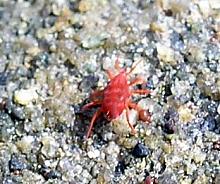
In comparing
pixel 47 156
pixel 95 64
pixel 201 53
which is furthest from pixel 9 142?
pixel 201 53

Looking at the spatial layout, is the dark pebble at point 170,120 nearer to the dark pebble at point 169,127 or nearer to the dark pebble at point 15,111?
the dark pebble at point 169,127

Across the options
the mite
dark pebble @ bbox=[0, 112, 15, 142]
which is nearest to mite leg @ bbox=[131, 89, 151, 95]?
the mite

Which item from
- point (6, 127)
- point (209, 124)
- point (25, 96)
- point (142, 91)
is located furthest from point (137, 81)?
point (6, 127)

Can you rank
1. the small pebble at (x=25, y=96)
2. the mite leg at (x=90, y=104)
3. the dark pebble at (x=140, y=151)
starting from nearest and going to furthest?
1. the dark pebble at (x=140, y=151)
2. the mite leg at (x=90, y=104)
3. the small pebble at (x=25, y=96)

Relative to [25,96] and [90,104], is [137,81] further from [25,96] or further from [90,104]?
[25,96]

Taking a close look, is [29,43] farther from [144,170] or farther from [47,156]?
[144,170]

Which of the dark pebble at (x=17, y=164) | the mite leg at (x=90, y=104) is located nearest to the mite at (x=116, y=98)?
the mite leg at (x=90, y=104)

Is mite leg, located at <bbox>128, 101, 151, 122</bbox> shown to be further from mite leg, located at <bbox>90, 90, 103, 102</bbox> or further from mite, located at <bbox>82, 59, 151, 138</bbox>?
mite leg, located at <bbox>90, 90, 103, 102</bbox>
